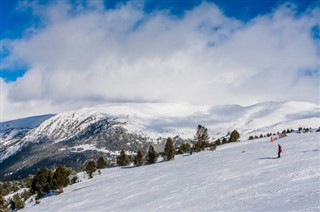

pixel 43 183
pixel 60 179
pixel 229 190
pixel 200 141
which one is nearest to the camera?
pixel 229 190

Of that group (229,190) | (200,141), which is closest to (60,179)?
(200,141)

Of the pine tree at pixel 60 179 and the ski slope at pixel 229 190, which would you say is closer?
the ski slope at pixel 229 190

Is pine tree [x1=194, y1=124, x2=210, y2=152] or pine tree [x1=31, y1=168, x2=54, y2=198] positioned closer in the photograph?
pine tree [x1=31, y1=168, x2=54, y2=198]

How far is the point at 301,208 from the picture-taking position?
2533 cm

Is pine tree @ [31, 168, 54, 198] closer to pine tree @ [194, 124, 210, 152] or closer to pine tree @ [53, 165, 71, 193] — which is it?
pine tree @ [53, 165, 71, 193]

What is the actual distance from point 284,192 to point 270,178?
8.62 m

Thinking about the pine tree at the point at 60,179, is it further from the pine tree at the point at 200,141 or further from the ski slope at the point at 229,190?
the pine tree at the point at 200,141

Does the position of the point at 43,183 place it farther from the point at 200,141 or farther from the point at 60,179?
the point at 200,141

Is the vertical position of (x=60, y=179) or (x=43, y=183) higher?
(x=60, y=179)

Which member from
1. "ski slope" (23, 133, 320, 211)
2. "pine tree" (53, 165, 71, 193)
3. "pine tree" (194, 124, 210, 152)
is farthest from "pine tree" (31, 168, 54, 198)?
"pine tree" (194, 124, 210, 152)

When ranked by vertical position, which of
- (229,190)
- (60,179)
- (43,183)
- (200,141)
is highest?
(200,141)

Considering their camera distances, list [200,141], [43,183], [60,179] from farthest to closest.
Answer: [200,141]
[43,183]
[60,179]

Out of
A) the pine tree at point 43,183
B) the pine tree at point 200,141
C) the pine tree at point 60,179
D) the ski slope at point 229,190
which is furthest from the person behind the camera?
the pine tree at point 200,141

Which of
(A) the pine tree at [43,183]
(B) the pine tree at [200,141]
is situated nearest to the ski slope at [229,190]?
(A) the pine tree at [43,183]
